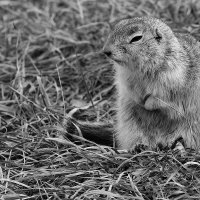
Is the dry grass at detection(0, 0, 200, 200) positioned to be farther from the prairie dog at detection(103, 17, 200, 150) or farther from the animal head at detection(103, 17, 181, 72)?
the animal head at detection(103, 17, 181, 72)

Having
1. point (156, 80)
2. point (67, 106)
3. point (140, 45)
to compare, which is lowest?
point (67, 106)

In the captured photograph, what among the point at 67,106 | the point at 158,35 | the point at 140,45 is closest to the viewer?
the point at 140,45

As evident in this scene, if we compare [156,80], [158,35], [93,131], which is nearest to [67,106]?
[93,131]

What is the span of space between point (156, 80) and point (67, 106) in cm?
121

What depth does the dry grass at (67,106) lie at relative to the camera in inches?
152

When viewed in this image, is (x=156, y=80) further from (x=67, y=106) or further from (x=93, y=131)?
(x=67, y=106)

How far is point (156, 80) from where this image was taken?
4609 millimetres

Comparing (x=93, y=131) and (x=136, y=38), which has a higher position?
(x=136, y=38)

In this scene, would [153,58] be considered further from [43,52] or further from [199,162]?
[43,52]

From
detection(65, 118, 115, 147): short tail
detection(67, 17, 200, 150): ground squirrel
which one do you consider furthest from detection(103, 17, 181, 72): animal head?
detection(65, 118, 115, 147): short tail

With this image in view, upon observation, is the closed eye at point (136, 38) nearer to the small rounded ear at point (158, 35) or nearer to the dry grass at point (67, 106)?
the small rounded ear at point (158, 35)

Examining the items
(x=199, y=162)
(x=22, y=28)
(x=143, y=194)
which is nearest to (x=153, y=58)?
(x=199, y=162)

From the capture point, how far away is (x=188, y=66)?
4.71 m

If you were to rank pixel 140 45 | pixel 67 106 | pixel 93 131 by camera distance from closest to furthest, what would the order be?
pixel 140 45 < pixel 93 131 < pixel 67 106
